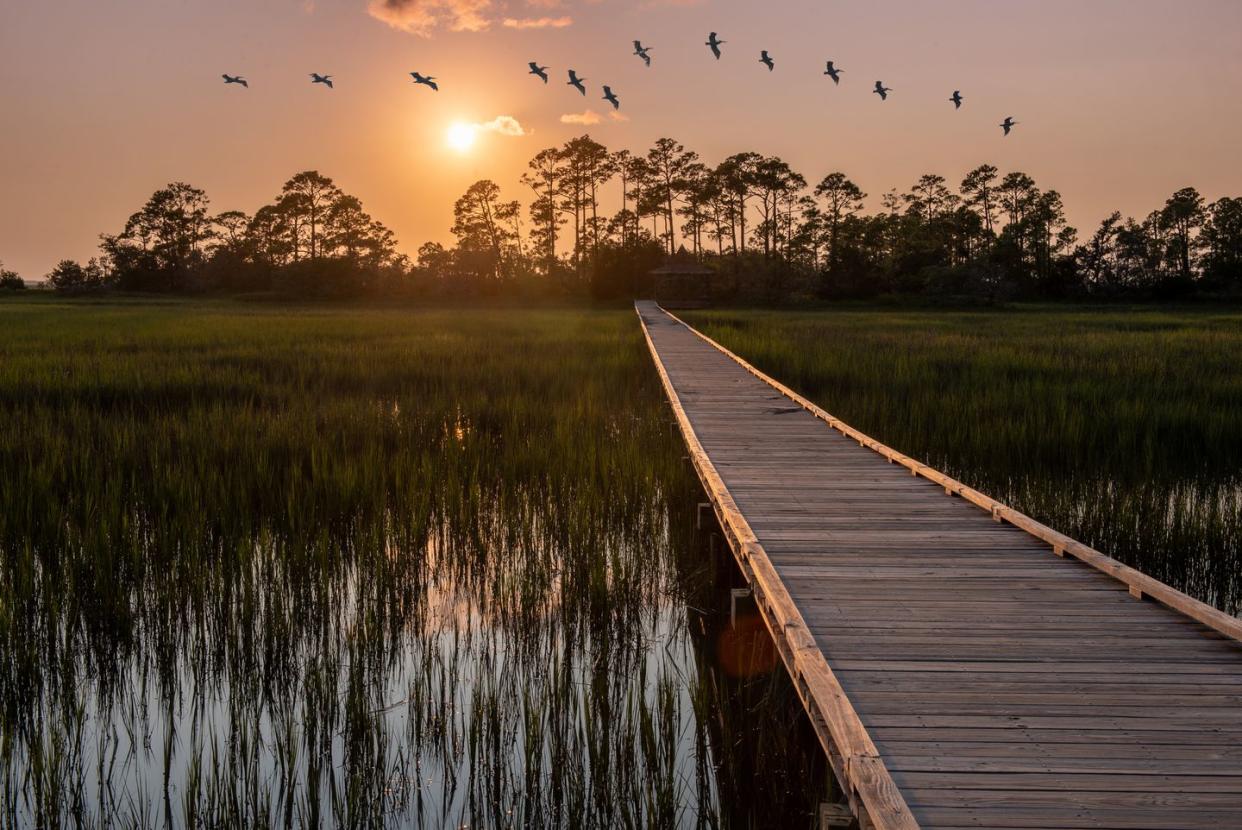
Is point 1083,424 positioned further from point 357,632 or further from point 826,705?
point 357,632

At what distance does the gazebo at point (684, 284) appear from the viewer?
40406 mm

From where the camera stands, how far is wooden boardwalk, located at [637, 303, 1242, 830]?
6.62ft

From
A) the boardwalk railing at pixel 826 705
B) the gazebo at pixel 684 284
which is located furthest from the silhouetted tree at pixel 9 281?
the boardwalk railing at pixel 826 705

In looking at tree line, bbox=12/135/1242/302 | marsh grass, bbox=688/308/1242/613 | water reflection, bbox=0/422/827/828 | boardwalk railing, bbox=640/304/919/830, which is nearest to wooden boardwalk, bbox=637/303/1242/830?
boardwalk railing, bbox=640/304/919/830

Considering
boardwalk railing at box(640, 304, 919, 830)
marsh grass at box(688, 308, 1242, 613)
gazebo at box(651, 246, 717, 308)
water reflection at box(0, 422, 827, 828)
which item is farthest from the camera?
gazebo at box(651, 246, 717, 308)

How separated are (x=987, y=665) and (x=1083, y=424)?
239 inches

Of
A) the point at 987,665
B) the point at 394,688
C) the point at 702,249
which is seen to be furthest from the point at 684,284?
the point at 987,665

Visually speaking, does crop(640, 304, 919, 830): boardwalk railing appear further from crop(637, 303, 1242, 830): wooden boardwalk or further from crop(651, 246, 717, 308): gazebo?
crop(651, 246, 717, 308): gazebo

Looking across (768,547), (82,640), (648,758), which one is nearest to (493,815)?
(648,758)

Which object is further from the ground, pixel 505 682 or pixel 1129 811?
pixel 1129 811

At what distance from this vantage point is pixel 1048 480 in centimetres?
638

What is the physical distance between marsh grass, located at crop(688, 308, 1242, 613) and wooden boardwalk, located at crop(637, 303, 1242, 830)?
4.26 feet

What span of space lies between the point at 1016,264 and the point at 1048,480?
139ft

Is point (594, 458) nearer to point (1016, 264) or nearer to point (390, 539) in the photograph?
point (390, 539)
